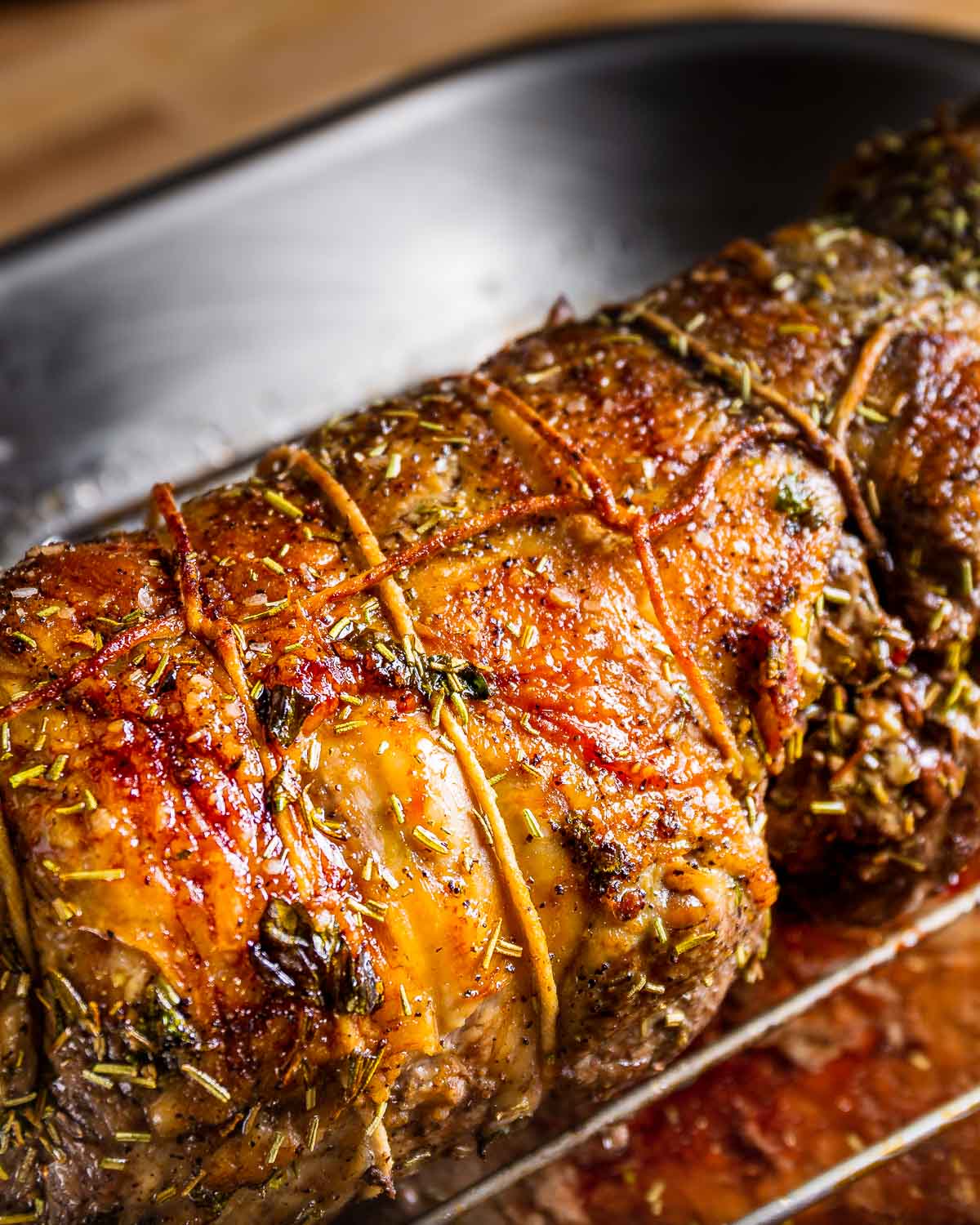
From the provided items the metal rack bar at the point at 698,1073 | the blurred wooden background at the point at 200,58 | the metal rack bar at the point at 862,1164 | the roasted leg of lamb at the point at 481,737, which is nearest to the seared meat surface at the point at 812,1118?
the metal rack bar at the point at 698,1073

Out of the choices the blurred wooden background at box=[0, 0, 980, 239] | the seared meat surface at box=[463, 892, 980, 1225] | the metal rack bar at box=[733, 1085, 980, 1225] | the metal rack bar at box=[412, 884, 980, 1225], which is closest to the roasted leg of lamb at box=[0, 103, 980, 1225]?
the metal rack bar at box=[412, 884, 980, 1225]

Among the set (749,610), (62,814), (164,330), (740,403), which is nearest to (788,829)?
(749,610)

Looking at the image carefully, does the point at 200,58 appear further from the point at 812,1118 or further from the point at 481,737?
the point at 812,1118

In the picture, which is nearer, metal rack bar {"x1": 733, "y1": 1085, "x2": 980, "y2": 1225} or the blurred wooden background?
metal rack bar {"x1": 733, "y1": 1085, "x2": 980, "y2": 1225}

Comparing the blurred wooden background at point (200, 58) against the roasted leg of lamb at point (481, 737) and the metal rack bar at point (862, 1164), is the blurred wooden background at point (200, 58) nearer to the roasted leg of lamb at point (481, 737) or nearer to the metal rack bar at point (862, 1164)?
the roasted leg of lamb at point (481, 737)

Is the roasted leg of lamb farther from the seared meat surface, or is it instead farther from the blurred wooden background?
the blurred wooden background

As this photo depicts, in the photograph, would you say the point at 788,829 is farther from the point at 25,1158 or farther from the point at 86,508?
the point at 86,508

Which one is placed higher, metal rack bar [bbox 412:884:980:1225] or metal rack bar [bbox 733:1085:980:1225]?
metal rack bar [bbox 412:884:980:1225]
